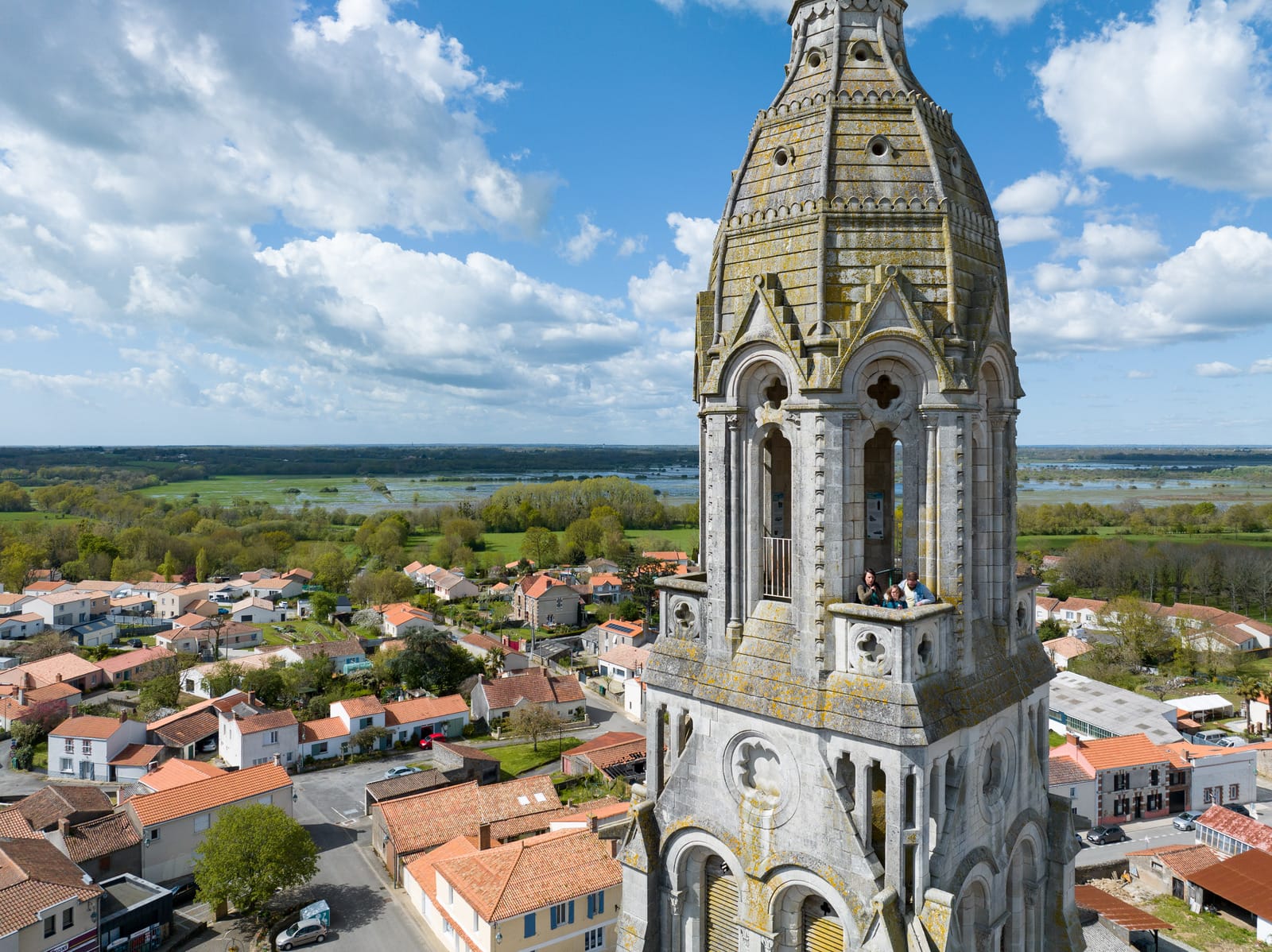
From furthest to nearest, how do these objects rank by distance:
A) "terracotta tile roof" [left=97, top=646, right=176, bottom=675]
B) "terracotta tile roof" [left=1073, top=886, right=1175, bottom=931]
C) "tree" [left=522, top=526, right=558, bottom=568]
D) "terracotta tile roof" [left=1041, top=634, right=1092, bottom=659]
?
"tree" [left=522, top=526, right=558, bottom=568]
"terracotta tile roof" [left=1041, top=634, right=1092, bottom=659]
"terracotta tile roof" [left=97, top=646, right=176, bottom=675]
"terracotta tile roof" [left=1073, top=886, right=1175, bottom=931]

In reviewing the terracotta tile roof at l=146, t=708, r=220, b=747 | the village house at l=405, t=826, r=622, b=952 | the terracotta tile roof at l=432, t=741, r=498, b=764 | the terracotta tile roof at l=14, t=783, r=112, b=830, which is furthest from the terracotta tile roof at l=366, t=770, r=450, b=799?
the terracotta tile roof at l=146, t=708, r=220, b=747

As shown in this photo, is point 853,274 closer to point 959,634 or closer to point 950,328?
point 950,328

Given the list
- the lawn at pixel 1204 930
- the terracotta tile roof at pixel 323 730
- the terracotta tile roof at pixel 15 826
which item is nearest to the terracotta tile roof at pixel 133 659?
the terracotta tile roof at pixel 323 730

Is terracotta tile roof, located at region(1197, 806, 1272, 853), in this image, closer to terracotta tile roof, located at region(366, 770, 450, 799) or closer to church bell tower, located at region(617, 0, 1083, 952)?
church bell tower, located at region(617, 0, 1083, 952)

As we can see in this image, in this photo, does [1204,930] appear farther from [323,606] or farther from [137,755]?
[323,606]

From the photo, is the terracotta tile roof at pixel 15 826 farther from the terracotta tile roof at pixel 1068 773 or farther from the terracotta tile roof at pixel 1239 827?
the terracotta tile roof at pixel 1239 827

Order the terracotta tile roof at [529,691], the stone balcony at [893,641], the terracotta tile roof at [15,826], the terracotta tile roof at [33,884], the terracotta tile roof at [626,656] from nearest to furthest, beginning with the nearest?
the stone balcony at [893,641]
the terracotta tile roof at [33,884]
the terracotta tile roof at [15,826]
the terracotta tile roof at [529,691]
the terracotta tile roof at [626,656]

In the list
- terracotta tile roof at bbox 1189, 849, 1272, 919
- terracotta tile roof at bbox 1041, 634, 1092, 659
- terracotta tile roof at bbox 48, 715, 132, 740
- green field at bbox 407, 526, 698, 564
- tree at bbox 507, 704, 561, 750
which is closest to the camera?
terracotta tile roof at bbox 1189, 849, 1272, 919
